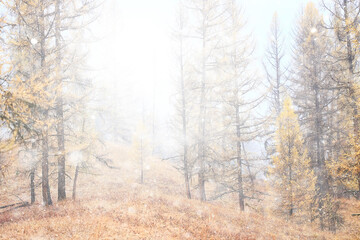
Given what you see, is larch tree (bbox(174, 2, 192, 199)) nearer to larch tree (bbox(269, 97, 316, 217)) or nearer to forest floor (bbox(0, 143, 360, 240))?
forest floor (bbox(0, 143, 360, 240))

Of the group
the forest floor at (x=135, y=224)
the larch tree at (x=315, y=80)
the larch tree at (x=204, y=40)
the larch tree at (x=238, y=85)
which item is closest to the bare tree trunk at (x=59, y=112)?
the forest floor at (x=135, y=224)

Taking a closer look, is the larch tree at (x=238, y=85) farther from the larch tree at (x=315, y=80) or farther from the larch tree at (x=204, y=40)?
the larch tree at (x=315, y=80)

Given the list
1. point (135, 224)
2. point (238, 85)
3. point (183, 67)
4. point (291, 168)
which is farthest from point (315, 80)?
point (135, 224)

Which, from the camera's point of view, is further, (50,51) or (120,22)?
(120,22)

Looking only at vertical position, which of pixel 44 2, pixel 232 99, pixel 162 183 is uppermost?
pixel 44 2

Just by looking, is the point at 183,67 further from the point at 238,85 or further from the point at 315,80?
the point at 315,80

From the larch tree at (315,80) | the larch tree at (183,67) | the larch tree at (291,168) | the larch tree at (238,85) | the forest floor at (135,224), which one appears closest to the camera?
the forest floor at (135,224)

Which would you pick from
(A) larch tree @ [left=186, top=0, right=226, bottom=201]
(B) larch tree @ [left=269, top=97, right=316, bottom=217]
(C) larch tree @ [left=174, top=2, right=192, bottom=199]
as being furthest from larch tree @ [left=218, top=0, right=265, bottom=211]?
(C) larch tree @ [left=174, top=2, right=192, bottom=199]

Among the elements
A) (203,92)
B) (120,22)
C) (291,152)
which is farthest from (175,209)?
(120,22)

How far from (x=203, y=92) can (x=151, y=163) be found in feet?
68.5

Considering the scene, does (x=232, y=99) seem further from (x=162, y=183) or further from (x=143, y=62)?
(x=143, y=62)

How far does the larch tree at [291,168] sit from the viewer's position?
13.2 meters

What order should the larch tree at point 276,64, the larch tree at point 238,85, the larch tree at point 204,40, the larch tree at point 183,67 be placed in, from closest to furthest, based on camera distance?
1. the larch tree at point 204,40
2. the larch tree at point 238,85
3. the larch tree at point 183,67
4. the larch tree at point 276,64

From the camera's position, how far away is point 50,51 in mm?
9578
